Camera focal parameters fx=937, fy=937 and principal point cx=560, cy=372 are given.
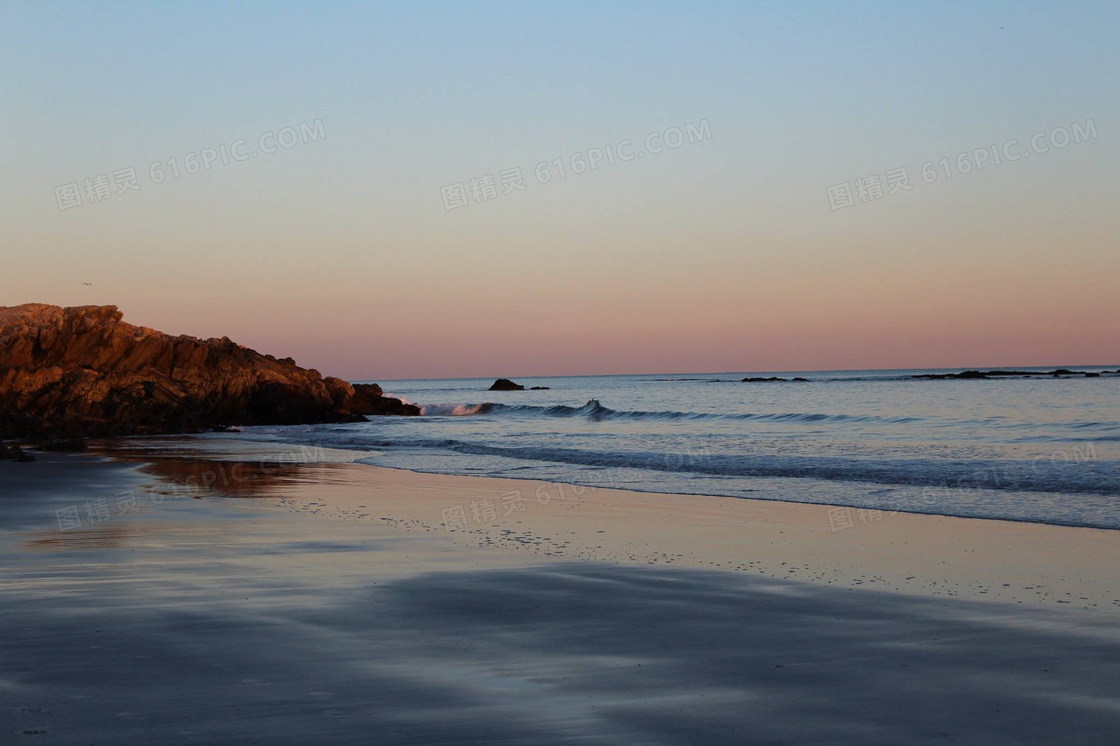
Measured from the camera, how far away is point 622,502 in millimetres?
14086

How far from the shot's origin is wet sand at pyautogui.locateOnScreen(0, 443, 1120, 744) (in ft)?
14.1

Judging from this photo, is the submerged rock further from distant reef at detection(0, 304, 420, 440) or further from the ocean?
distant reef at detection(0, 304, 420, 440)

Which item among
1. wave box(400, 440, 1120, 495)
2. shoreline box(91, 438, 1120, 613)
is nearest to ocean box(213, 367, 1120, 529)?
wave box(400, 440, 1120, 495)

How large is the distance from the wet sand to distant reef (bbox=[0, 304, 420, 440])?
1081 inches

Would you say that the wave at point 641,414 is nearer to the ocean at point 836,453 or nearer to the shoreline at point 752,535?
the ocean at point 836,453

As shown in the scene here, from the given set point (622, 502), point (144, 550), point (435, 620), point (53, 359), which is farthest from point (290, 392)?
point (435, 620)

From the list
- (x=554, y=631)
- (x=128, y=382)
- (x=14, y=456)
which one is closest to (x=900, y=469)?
(x=554, y=631)

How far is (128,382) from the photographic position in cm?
4091

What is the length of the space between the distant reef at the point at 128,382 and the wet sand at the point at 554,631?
2745cm

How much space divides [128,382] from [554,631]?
3954cm

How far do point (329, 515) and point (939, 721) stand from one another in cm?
924

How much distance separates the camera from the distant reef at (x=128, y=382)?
3778 centimetres

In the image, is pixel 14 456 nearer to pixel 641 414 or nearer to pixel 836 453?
pixel 836 453

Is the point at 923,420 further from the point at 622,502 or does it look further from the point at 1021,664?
the point at 1021,664
